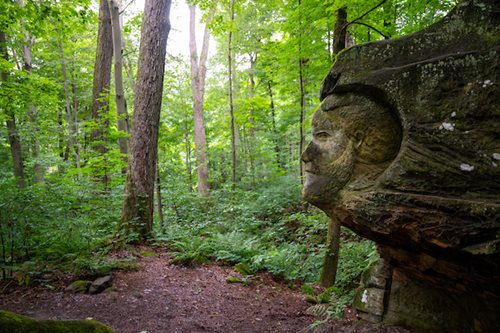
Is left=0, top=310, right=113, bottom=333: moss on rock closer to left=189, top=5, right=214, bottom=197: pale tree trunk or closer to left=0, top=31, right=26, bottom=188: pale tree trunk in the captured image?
left=0, top=31, right=26, bottom=188: pale tree trunk

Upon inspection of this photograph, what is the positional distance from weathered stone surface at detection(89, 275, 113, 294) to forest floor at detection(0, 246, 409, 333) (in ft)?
0.41

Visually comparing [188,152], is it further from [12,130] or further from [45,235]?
[45,235]

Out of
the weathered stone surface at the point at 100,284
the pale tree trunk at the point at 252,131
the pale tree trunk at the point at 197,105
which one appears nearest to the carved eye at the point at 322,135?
the weathered stone surface at the point at 100,284

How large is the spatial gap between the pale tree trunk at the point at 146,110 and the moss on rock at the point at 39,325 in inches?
188

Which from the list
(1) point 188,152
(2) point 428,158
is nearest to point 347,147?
(2) point 428,158

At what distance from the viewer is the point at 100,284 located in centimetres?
488

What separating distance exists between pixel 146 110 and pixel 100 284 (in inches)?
167

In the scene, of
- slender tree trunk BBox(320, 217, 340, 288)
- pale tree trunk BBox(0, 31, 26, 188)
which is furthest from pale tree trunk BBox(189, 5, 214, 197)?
slender tree trunk BBox(320, 217, 340, 288)

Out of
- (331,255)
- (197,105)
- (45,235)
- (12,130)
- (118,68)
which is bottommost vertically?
(331,255)

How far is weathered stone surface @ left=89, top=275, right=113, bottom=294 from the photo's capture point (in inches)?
189

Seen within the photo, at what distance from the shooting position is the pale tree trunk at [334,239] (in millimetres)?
5652

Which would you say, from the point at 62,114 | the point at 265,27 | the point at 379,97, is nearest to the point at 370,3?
the point at 379,97

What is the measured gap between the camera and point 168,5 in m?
7.57

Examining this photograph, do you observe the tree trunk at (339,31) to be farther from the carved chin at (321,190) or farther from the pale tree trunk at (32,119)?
the pale tree trunk at (32,119)
